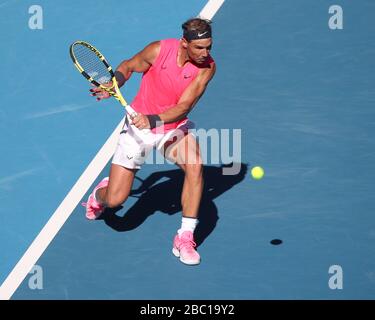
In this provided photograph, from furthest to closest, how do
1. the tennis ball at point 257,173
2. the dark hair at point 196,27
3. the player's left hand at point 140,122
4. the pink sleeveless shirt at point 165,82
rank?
the tennis ball at point 257,173 < the pink sleeveless shirt at point 165,82 < the dark hair at point 196,27 < the player's left hand at point 140,122

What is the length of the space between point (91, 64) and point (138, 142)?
3.45ft

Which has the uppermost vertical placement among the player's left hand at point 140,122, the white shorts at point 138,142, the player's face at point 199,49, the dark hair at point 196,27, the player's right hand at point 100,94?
the dark hair at point 196,27

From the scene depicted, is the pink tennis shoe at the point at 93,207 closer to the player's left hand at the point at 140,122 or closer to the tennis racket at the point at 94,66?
the tennis racket at the point at 94,66

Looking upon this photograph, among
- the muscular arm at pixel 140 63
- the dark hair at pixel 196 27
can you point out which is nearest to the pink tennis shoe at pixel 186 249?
the muscular arm at pixel 140 63

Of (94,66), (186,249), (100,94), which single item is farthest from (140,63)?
(186,249)

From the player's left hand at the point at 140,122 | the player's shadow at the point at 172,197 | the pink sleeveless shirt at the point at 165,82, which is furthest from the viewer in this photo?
the player's shadow at the point at 172,197

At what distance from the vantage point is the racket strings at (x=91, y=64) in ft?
41.5

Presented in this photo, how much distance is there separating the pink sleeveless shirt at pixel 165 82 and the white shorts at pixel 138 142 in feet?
0.26

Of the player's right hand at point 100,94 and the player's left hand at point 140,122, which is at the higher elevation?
the player's right hand at point 100,94

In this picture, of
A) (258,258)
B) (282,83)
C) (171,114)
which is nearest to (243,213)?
(258,258)

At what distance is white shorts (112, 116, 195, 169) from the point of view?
12578mm

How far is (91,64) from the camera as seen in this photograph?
1281cm

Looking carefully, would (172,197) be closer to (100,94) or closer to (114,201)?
(114,201)
